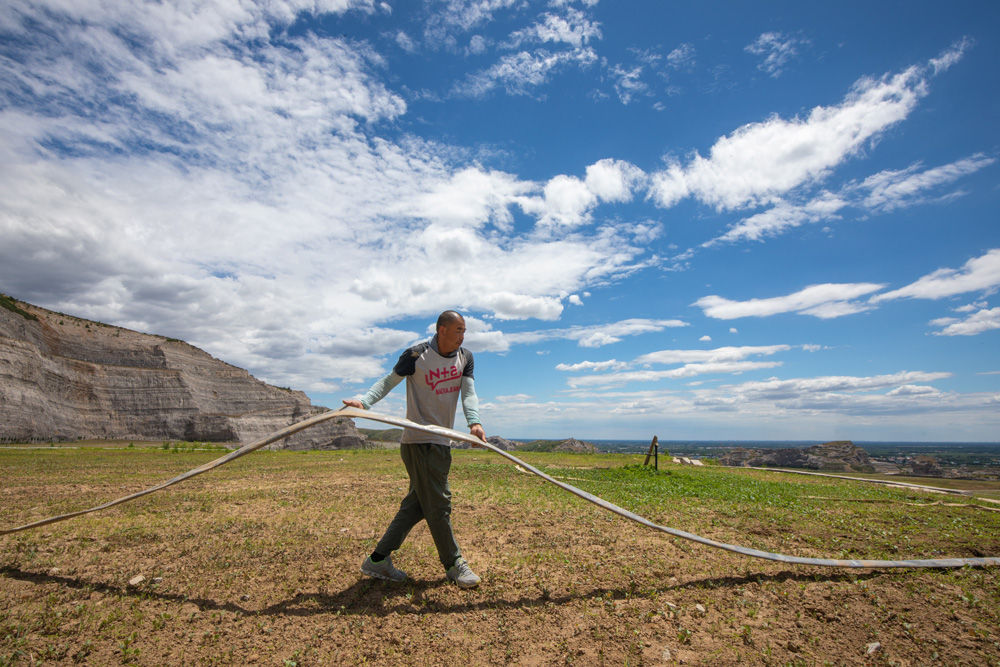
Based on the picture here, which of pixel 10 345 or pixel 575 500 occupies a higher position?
pixel 10 345

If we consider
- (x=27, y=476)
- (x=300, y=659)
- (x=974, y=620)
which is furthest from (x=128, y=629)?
(x=27, y=476)

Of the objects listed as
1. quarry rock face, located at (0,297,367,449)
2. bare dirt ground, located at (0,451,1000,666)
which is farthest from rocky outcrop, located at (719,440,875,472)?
quarry rock face, located at (0,297,367,449)

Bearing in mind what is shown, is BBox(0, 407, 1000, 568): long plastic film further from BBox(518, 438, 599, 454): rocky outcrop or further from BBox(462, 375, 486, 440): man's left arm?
BBox(518, 438, 599, 454): rocky outcrop

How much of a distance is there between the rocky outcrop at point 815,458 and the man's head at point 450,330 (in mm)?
38435

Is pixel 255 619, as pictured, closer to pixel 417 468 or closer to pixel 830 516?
pixel 417 468

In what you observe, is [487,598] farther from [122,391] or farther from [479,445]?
[122,391]

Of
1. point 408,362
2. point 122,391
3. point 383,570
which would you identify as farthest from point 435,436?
point 122,391

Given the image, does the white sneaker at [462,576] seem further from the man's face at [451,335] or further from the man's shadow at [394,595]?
the man's face at [451,335]

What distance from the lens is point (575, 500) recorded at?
9.77m

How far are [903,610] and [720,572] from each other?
60.6 inches

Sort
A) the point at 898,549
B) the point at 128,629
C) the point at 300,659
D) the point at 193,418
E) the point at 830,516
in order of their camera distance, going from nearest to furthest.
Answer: the point at 300,659 < the point at 128,629 < the point at 898,549 < the point at 830,516 < the point at 193,418

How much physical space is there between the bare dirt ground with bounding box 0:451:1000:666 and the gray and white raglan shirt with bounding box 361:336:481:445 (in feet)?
5.80

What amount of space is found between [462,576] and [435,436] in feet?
4.96

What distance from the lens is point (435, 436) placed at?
182 inches
